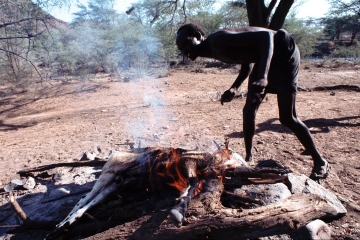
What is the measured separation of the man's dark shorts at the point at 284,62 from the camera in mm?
2261

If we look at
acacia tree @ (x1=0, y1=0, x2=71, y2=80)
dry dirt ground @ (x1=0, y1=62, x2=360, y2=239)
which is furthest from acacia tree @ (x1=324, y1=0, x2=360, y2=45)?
acacia tree @ (x1=0, y1=0, x2=71, y2=80)

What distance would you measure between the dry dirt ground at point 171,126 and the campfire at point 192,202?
44 centimetres

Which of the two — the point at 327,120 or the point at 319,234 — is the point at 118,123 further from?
the point at 319,234

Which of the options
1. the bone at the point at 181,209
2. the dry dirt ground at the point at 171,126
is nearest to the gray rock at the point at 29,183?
the dry dirt ground at the point at 171,126

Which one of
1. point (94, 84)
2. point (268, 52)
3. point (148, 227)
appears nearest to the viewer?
point (148, 227)

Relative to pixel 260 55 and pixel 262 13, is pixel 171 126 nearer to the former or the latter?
pixel 260 55

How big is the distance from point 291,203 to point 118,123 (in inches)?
165

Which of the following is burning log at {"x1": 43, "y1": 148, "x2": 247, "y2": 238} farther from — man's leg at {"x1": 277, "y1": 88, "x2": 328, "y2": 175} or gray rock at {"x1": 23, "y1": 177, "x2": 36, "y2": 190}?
gray rock at {"x1": 23, "y1": 177, "x2": 36, "y2": 190}

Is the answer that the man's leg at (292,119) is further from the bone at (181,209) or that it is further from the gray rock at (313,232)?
the bone at (181,209)

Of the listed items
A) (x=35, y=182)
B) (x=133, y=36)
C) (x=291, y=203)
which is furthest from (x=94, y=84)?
(x=291, y=203)

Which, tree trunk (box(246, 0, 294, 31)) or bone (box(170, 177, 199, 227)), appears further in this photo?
tree trunk (box(246, 0, 294, 31))

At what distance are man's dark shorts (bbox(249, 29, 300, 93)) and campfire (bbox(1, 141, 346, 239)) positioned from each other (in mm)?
786

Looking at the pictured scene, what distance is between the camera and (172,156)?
2.06 m

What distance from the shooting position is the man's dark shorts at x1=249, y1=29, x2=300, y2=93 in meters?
2.26
